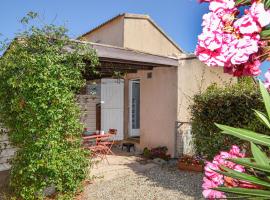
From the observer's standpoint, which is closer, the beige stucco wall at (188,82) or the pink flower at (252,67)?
the pink flower at (252,67)

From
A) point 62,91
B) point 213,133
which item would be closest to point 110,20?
point 213,133

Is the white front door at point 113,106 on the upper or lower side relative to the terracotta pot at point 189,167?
upper

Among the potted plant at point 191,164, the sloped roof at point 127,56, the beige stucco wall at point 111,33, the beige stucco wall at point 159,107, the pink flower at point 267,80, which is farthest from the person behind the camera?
the beige stucco wall at point 111,33

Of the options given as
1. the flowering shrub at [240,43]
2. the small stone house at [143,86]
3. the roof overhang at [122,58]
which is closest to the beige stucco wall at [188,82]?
the small stone house at [143,86]

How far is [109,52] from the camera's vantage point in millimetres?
8094

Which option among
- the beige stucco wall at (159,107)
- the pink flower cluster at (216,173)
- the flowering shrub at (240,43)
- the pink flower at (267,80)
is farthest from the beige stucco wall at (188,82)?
the flowering shrub at (240,43)

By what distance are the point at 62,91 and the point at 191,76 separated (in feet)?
17.8

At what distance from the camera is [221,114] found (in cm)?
841

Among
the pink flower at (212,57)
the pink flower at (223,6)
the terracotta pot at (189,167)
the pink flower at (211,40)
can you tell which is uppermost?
the pink flower at (223,6)

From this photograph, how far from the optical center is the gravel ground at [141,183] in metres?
6.71

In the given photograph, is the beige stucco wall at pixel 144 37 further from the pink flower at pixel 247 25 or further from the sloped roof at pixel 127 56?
the pink flower at pixel 247 25

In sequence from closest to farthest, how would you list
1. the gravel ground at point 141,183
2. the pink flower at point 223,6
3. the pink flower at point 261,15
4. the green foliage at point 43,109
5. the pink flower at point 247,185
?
the pink flower at point 261,15 < the pink flower at point 223,6 < the pink flower at point 247,185 < the green foliage at point 43,109 < the gravel ground at point 141,183

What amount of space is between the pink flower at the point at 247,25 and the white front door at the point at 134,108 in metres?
11.7

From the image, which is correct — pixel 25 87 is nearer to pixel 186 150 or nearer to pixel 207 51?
pixel 207 51
